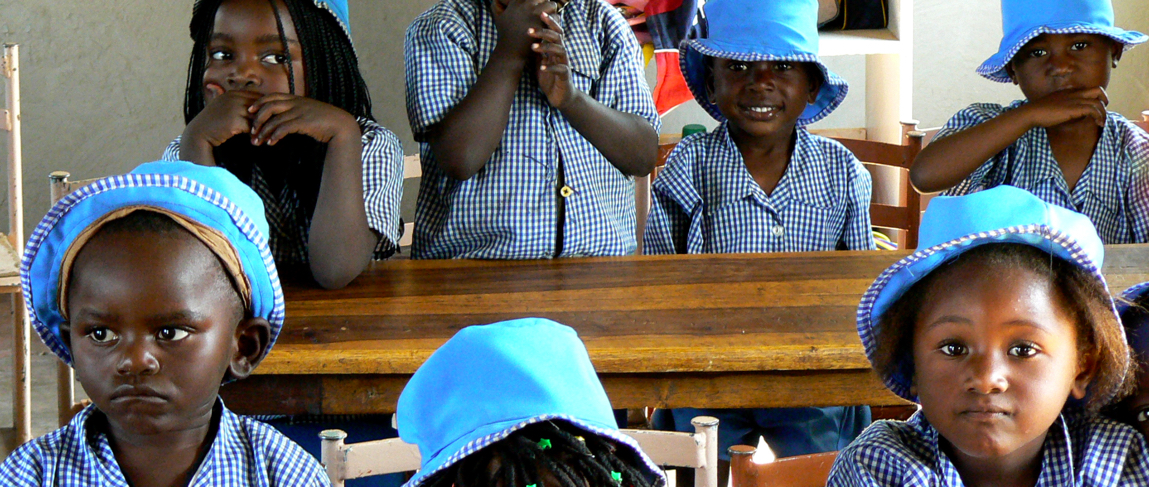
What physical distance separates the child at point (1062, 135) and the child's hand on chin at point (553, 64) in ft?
2.88

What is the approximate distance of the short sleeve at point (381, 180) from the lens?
2.08 metres

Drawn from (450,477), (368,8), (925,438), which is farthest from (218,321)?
(368,8)

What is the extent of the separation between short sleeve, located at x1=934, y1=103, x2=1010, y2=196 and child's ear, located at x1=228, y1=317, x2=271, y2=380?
1707mm

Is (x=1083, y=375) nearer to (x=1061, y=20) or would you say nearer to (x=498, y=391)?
(x=498, y=391)

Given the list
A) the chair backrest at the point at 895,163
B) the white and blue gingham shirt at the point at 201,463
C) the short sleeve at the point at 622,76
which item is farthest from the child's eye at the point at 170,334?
the chair backrest at the point at 895,163

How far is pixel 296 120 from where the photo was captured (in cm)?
192

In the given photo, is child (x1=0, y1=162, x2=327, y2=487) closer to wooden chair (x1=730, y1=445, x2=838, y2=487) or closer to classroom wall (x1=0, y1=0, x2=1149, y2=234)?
wooden chair (x1=730, y1=445, x2=838, y2=487)

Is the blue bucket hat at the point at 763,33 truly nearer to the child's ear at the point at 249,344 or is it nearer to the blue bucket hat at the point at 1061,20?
the blue bucket hat at the point at 1061,20

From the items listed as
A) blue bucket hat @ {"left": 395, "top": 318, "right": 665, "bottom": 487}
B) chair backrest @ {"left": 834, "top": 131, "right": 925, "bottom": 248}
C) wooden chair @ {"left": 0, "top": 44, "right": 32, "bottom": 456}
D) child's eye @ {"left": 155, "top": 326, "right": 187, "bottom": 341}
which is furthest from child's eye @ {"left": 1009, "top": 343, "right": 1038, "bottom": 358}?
wooden chair @ {"left": 0, "top": 44, "right": 32, "bottom": 456}

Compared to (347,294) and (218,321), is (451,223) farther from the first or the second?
(218,321)

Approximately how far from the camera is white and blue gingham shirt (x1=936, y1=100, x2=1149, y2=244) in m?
2.43

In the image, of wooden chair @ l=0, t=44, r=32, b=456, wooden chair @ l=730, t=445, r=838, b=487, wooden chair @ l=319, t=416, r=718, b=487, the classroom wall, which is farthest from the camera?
the classroom wall

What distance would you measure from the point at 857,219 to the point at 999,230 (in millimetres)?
1351

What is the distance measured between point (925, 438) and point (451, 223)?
1.22 metres
